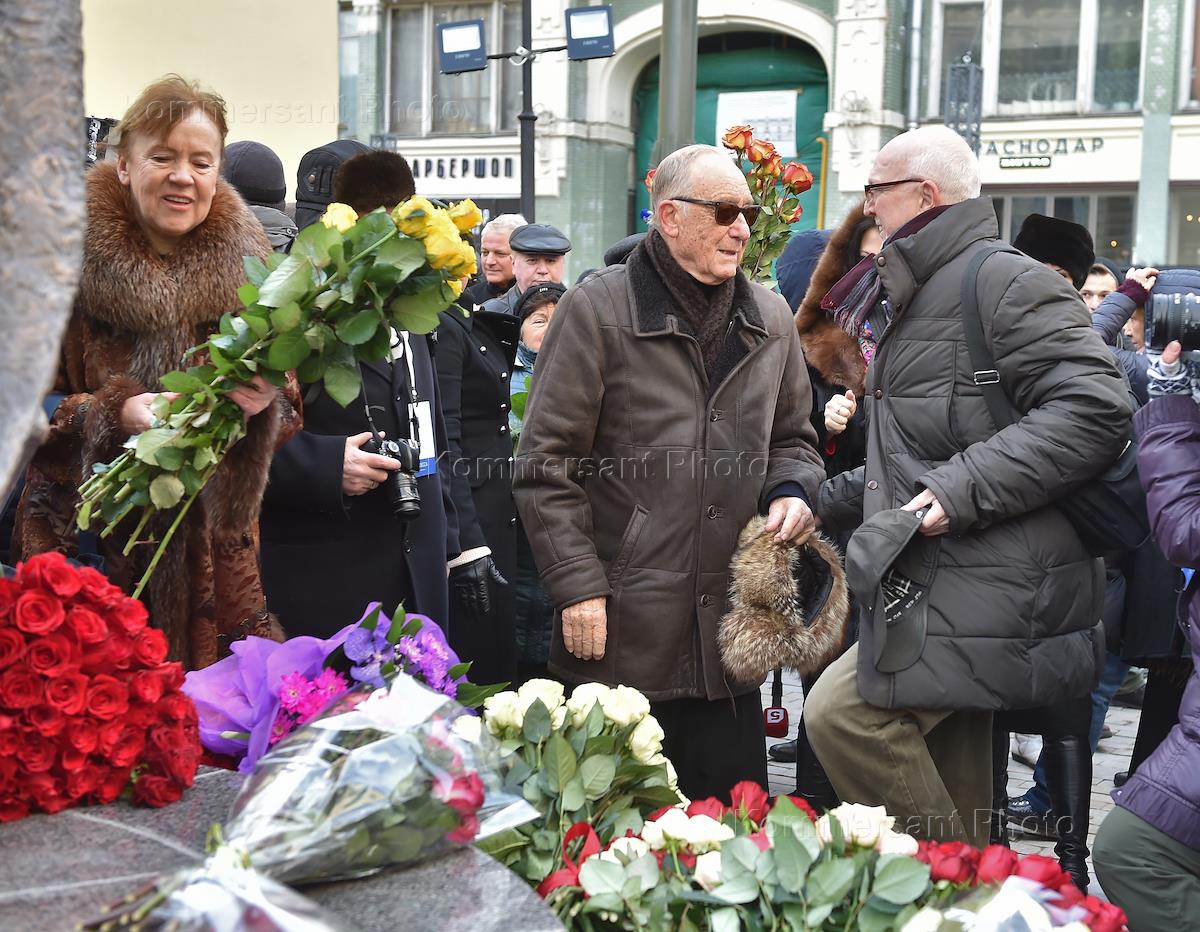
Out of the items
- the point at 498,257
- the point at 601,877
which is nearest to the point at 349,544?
the point at 601,877

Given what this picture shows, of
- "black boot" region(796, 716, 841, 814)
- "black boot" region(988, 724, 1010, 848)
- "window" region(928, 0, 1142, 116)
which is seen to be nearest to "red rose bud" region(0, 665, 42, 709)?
"black boot" region(988, 724, 1010, 848)

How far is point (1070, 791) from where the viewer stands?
14.6 feet

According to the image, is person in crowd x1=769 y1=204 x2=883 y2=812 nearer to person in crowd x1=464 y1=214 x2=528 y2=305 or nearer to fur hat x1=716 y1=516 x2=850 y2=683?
fur hat x1=716 y1=516 x2=850 y2=683

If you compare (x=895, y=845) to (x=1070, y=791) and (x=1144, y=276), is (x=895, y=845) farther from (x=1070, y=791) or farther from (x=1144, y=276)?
(x=1144, y=276)

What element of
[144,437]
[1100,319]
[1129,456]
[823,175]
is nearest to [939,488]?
[1129,456]

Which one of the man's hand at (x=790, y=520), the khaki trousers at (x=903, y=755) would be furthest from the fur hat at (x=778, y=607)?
the khaki trousers at (x=903, y=755)

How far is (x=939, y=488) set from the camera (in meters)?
3.25

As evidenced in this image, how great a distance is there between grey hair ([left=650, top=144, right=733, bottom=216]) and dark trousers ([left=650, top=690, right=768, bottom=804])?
4.29 ft

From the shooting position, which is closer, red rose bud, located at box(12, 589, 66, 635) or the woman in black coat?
red rose bud, located at box(12, 589, 66, 635)

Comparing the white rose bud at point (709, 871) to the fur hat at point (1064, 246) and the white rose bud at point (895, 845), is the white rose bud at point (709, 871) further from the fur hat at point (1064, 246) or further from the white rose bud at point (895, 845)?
the fur hat at point (1064, 246)

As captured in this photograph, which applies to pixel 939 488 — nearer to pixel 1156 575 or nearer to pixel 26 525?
pixel 1156 575

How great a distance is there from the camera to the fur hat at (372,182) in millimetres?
4047

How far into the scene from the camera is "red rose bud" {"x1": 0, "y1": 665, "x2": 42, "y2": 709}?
1643 mm

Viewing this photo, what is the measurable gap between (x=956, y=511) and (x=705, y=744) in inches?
40.2
